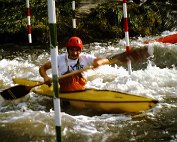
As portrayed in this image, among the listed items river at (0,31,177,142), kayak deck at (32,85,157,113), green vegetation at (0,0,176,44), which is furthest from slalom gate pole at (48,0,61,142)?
green vegetation at (0,0,176,44)

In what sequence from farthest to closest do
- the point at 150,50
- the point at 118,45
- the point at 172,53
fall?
the point at 118,45, the point at 172,53, the point at 150,50

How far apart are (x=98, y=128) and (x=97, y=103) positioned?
611 mm

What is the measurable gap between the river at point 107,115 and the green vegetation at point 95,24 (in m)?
1.79

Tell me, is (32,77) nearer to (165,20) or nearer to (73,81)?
(73,81)

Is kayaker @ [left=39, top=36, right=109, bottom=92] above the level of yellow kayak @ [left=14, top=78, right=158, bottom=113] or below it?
above

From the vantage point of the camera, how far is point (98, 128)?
5.08 metres

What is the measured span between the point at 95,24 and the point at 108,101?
580 cm

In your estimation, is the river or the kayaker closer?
the river

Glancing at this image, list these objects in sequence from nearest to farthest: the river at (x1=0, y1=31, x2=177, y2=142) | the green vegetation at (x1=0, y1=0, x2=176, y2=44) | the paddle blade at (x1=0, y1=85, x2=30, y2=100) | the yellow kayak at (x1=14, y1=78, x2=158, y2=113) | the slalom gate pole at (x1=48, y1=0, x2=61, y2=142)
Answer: the slalom gate pole at (x1=48, y1=0, x2=61, y2=142) → the river at (x1=0, y1=31, x2=177, y2=142) → the yellow kayak at (x1=14, y1=78, x2=158, y2=113) → the paddle blade at (x1=0, y1=85, x2=30, y2=100) → the green vegetation at (x1=0, y1=0, x2=176, y2=44)

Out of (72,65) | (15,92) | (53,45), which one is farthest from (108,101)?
(53,45)

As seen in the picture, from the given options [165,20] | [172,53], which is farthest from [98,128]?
[165,20]

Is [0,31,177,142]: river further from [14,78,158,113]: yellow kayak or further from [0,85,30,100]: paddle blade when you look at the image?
[0,85,30,100]: paddle blade

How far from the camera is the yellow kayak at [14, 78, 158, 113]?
532cm

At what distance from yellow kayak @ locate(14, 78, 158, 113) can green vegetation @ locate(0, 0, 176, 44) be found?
5.22 meters
